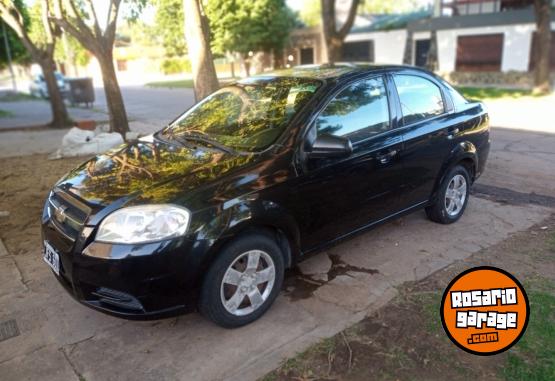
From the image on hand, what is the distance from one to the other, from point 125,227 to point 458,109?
3438 mm

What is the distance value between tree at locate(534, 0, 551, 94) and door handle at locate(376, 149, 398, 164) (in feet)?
49.1

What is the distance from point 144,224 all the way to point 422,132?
258cm

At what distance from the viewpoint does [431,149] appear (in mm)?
4215

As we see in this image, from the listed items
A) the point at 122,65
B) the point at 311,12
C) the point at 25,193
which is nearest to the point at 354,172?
the point at 25,193

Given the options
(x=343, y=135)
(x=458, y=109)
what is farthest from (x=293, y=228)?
(x=458, y=109)

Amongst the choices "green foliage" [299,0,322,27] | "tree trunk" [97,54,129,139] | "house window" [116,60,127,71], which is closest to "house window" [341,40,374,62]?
"tree trunk" [97,54,129,139]

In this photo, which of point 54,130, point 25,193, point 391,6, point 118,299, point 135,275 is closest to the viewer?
point 135,275

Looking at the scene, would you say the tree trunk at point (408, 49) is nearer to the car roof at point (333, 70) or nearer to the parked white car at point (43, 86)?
the parked white car at point (43, 86)

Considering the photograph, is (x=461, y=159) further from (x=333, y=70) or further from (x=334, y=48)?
(x=334, y=48)

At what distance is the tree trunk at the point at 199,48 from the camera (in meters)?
7.09

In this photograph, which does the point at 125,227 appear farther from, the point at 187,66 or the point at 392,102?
the point at 187,66

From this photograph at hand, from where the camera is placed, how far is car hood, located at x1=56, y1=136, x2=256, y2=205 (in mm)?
2861

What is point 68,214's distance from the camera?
9.80 ft

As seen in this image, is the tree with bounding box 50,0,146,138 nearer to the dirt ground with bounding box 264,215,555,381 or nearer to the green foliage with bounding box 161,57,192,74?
the dirt ground with bounding box 264,215,555,381
